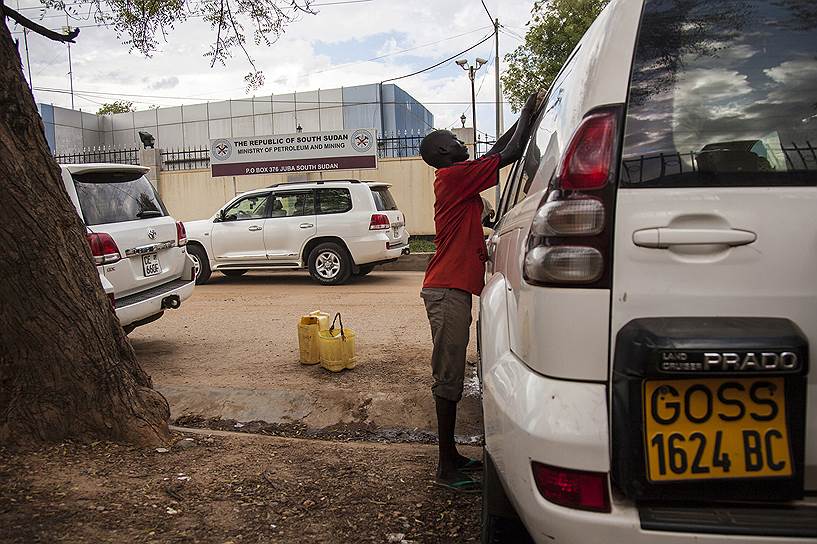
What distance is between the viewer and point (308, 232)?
35.2 feet

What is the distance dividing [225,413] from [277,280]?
23.2 feet

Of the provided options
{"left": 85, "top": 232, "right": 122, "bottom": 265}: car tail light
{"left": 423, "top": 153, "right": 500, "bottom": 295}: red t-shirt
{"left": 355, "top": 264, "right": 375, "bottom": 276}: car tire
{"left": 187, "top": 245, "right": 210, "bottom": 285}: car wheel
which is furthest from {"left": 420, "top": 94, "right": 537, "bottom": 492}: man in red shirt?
{"left": 187, "top": 245, "right": 210, "bottom": 285}: car wheel

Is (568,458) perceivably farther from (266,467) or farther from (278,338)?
(278,338)

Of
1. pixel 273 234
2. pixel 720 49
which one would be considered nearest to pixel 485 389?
pixel 720 49

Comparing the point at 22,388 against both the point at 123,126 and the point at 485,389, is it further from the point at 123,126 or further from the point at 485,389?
→ the point at 123,126

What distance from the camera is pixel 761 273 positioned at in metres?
1.60

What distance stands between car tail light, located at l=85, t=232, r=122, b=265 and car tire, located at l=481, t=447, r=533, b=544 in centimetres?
415

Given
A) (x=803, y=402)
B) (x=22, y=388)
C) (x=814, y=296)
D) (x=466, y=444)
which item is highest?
(x=814, y=296)

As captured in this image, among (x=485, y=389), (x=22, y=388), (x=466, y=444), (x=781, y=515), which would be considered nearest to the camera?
(x=781, y=515)

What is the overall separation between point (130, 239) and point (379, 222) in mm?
5170

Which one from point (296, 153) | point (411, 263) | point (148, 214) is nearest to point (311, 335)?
point (148, 214)

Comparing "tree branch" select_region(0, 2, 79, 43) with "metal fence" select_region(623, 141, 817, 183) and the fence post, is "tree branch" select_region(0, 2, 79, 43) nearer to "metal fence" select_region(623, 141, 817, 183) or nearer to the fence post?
"metal fence" select_region(623, 141, 817, 183)

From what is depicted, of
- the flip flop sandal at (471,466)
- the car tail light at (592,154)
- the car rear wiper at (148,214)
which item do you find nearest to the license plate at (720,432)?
the car tail light at (592,154)

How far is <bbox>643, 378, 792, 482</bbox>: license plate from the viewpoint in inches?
61.5
